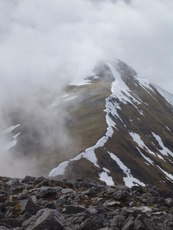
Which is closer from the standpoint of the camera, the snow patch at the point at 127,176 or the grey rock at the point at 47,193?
the grey rock at the point at 47,193

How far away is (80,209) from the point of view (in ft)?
70.5

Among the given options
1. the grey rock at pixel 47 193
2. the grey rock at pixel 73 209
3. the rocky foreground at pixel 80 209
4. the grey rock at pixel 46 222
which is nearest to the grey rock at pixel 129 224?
the rocky foreground at pixel 80 209

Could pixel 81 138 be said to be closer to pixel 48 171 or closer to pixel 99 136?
pixel 99 136

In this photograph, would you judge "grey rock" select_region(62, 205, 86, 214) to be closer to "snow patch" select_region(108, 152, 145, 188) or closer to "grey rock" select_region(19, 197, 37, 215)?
"grey rock" select_region(19, 197, 37, 215)

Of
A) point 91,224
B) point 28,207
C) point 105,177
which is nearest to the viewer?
point 91,224

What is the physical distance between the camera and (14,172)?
171125 millimetres

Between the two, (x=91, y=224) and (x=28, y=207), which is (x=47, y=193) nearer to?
(x=28, y=207)

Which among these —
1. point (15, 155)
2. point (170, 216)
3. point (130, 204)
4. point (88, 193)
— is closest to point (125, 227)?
point (170, 216)

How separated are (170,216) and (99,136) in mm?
169887

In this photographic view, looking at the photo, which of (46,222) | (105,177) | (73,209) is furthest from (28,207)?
(105,177)

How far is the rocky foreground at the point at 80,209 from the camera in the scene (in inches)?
653

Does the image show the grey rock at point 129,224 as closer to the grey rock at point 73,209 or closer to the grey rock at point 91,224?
the grey rock at point 91,224

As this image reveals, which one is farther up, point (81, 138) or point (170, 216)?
point (81, 138)

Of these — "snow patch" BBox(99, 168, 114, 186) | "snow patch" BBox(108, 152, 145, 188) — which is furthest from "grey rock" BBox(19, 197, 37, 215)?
"snow patch" BBox(108, 152, 145, 188)
